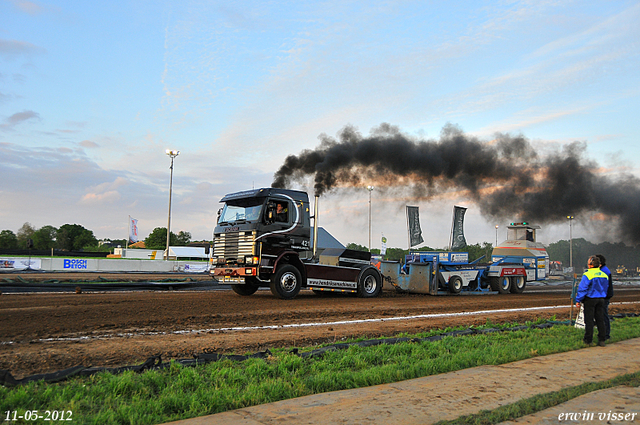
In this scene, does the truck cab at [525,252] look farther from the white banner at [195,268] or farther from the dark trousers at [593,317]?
the white banner at [195,268]

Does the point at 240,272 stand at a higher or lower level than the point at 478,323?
higher

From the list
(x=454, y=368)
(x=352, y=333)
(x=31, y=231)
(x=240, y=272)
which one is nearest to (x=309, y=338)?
(x=352, y=333)

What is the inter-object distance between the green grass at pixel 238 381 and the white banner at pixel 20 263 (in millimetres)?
29303

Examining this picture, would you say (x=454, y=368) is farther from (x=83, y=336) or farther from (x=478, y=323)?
(x=83, y=336)

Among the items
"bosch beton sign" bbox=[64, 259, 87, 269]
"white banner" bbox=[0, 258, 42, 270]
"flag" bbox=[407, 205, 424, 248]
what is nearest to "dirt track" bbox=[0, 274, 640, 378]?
"flag" bbox=[407, 205, 424, 248]

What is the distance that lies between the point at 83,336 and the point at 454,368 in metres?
5.91

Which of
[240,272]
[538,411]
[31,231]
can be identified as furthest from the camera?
[31,231]

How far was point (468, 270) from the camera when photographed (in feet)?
68.0

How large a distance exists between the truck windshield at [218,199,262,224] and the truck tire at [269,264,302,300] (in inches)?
73.6

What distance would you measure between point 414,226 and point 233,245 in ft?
45.5

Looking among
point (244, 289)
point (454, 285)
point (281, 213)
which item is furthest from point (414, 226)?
point (281, 213)

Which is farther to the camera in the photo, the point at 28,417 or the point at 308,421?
the point at 308,421

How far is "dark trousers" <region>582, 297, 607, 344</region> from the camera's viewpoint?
8.07 metres

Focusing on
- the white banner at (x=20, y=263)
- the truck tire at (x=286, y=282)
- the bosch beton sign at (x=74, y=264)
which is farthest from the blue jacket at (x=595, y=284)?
the white banner at (x=20, y=263)
